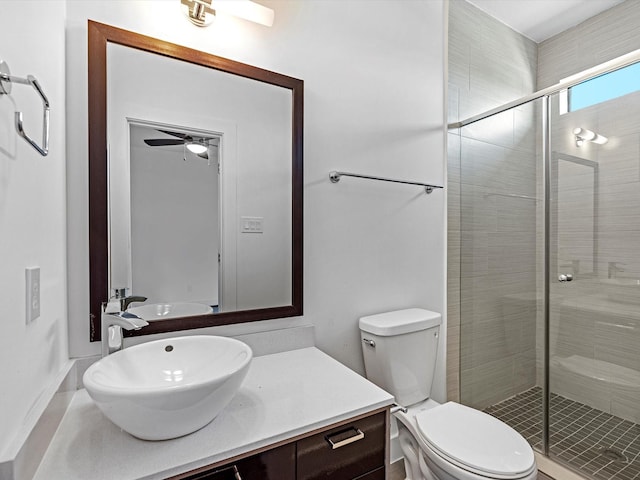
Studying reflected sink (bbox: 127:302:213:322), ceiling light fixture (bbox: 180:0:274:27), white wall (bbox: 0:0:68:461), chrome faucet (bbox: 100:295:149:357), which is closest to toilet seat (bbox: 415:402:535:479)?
reflected sink (bbox: 127:302:213:322)

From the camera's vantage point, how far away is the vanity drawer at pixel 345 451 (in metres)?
0.91

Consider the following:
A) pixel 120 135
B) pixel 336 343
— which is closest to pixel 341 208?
pixel 336 343

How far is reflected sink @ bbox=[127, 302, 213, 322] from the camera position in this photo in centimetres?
119

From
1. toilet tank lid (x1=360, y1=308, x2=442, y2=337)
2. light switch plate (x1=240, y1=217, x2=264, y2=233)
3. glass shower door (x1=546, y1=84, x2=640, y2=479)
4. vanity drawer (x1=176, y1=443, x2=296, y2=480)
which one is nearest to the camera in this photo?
vanity drawer (x1=176, y1=443, x2=296, y2=480)

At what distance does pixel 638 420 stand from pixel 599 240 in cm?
98

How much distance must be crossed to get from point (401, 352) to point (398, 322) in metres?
0.14

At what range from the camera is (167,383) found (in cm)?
101

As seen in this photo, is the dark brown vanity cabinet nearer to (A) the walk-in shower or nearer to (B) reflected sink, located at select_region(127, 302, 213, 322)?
(B) reflected sink, located at select_region(127, 302, 213, 322)

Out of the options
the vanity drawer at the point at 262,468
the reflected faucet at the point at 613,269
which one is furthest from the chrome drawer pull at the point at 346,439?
the reflected faucet at the point at 613,269

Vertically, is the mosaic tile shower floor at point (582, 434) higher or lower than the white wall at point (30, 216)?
lower

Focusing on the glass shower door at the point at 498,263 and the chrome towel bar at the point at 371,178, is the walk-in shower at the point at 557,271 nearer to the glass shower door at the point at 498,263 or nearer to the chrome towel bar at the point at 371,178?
the glass shower door at the point at 498,263

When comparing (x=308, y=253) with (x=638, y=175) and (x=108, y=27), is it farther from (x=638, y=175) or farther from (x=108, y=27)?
(x=638, y=175)

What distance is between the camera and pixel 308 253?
1.53 m

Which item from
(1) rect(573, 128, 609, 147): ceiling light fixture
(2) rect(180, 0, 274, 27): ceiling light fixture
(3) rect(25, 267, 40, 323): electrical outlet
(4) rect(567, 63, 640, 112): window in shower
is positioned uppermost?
(2) rect(180, 0, 274, 27): ceiling light fixture
